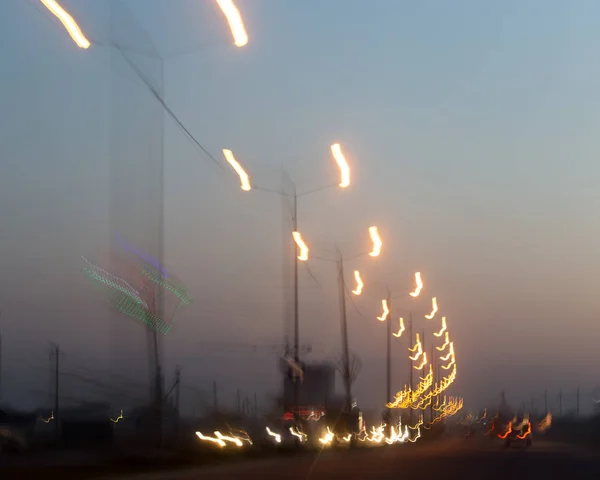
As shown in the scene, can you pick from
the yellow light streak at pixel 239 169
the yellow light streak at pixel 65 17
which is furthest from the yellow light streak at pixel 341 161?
the yellow light streak at pixel 65 17

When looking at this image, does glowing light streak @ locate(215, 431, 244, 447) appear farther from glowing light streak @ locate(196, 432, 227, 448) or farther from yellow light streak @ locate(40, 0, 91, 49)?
yellow light streak @ locate(40, 0, 91, 49)

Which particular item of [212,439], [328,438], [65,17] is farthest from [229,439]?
[65,17]

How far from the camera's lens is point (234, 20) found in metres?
17.9

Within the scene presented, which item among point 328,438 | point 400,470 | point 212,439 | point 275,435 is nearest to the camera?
point 400,470

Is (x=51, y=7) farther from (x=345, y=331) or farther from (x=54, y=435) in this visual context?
(x=54, y=435)

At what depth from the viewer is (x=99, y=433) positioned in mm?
56031

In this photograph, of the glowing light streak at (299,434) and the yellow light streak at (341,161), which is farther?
the glowing light streak at (299,434)

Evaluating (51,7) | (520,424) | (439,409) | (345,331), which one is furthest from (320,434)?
(439,409)

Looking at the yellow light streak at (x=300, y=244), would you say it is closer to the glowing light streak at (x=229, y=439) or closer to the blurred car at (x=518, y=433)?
the glowing light streak at (x=229, y=439)

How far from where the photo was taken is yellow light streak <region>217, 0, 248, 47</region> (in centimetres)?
1773

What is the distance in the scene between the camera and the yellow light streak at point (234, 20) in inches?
698

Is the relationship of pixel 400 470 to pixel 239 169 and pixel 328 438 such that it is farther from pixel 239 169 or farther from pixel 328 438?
pixel 328 438

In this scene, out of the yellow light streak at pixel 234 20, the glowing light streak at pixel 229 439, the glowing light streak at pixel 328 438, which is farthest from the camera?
the glowing light streak at pixel 328 438

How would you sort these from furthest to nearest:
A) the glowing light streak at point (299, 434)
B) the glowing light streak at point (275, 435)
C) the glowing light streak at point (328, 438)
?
the glowing light streak at point (328, 438), the glowing light streak at point (275, 435), the glowing light streak at point (299, 434)
